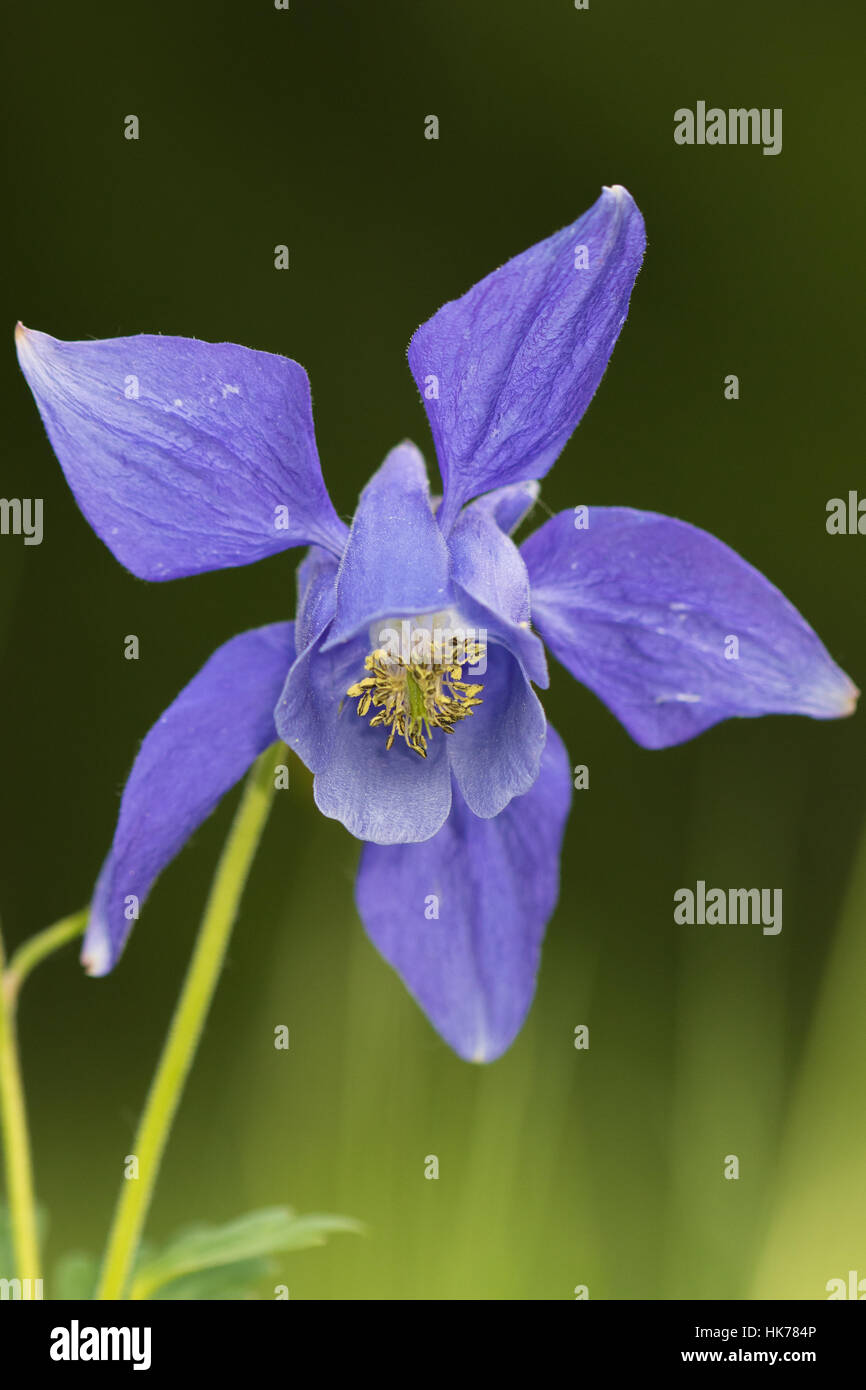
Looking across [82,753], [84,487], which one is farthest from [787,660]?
[82,753]

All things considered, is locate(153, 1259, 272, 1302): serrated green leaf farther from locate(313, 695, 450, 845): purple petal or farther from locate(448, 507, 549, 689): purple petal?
locate(448, 507, 549, 689): purple petal

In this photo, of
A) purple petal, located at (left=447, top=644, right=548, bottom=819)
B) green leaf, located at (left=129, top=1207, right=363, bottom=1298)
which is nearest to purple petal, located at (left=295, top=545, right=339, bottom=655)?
purple petal, located at (left=447, top=644, right=548, bottom=819)

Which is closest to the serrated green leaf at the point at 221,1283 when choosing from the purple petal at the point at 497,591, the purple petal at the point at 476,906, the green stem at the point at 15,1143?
the green stem at the point at 15,1143

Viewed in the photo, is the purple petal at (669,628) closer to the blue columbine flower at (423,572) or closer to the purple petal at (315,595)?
the blue columbine flower at (423,572)

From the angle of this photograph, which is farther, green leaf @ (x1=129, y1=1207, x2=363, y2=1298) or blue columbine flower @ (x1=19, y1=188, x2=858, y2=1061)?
green leaf @ (x1=129, y1=1207, x2=363, y2=1298)

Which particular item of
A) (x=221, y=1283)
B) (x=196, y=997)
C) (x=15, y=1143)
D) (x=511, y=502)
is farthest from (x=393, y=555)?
(x=221, y=1283)

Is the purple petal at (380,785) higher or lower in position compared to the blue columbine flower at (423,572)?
lower

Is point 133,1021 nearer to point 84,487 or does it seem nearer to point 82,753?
point 82,753
